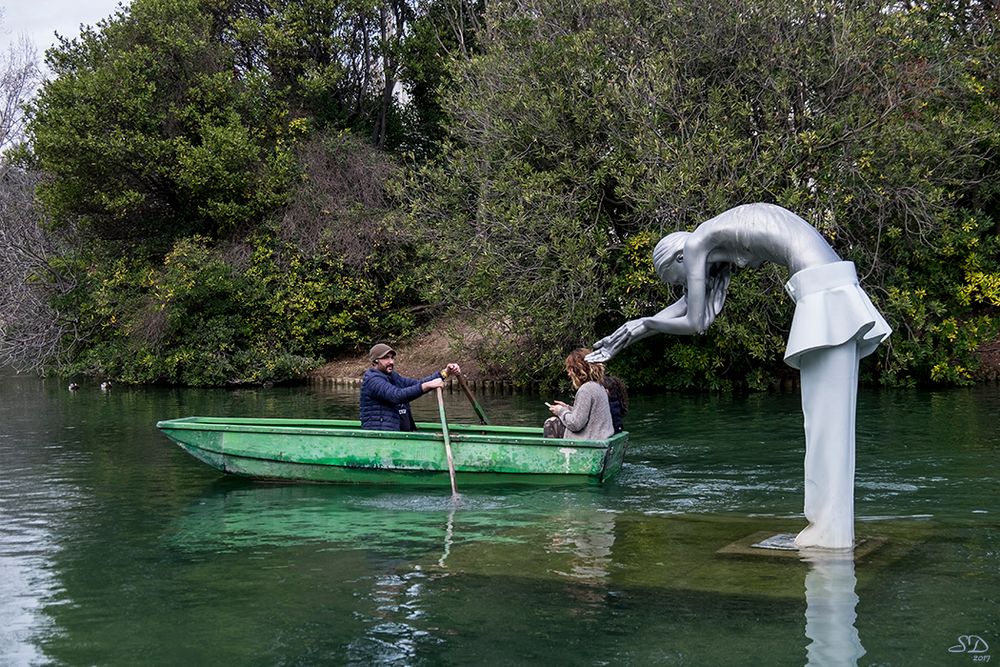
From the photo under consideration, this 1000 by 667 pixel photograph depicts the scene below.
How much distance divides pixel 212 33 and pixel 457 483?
23.1m

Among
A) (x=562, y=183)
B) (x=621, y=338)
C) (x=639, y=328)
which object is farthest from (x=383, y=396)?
(x=562, y=183)

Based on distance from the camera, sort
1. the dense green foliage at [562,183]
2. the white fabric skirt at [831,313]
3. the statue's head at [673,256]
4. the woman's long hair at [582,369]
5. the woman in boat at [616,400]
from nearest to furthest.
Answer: the white fabric skirt at [831,313], the statue's head at [673,256], the woman's long hair at [582,369], the woman in boat at [616,400], the dense green foliage at [562,183]

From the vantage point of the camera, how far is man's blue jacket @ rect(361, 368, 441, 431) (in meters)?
12.3

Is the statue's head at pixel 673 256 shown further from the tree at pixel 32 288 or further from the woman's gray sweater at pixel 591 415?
the tree at pixel 32 288

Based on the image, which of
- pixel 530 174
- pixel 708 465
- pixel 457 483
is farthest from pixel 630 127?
pixel 457 483

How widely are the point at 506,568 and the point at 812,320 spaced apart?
9.05 ft

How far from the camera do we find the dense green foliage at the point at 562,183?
2050 cm

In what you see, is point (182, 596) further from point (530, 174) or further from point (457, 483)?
point (530, 174)

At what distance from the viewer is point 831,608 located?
6.80 meters

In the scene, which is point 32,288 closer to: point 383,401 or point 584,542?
point 383,401

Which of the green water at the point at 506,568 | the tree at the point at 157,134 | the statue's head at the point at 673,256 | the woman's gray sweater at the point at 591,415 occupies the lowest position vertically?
the green water at the point at 506,568

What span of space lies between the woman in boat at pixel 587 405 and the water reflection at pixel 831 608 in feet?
13.3

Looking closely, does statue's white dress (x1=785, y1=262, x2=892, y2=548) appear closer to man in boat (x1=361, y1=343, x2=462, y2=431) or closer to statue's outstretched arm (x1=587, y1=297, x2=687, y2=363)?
statue's outstretched arm (x1=587, y1=297, x2=687, y2=363)

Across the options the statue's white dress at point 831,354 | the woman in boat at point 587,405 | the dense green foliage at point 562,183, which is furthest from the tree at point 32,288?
the statue's white dress at point 831,354
